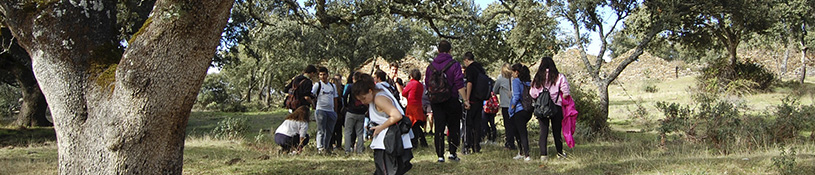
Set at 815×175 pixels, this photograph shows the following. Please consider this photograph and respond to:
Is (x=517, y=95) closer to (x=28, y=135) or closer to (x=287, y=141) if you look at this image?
(x=287, y=141)

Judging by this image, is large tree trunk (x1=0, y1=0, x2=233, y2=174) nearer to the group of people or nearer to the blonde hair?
the group of people

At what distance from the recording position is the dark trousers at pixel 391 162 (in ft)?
18.5

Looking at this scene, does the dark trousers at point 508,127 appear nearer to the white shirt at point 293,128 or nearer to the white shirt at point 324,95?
the white shirt at point 324,95

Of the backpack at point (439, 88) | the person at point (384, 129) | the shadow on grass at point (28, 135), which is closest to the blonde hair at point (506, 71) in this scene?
the backpack at point (439, 88)

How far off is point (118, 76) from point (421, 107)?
4352 millimetres

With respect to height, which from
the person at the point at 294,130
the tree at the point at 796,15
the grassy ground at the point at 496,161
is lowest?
the grassy ground at the point at 496,161

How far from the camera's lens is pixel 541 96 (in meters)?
7.60

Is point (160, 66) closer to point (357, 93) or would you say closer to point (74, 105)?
point (74, 105)

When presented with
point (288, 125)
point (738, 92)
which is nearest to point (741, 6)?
point (738, 92)

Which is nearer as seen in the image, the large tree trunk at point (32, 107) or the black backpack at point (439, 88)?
the black backpack at point (439, 88)

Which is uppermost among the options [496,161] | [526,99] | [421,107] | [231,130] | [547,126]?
[526,99]

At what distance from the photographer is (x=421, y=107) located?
835cm

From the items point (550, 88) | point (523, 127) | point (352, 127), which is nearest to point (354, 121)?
point (352, 127)

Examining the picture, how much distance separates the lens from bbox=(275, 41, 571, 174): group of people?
5.64 meters
